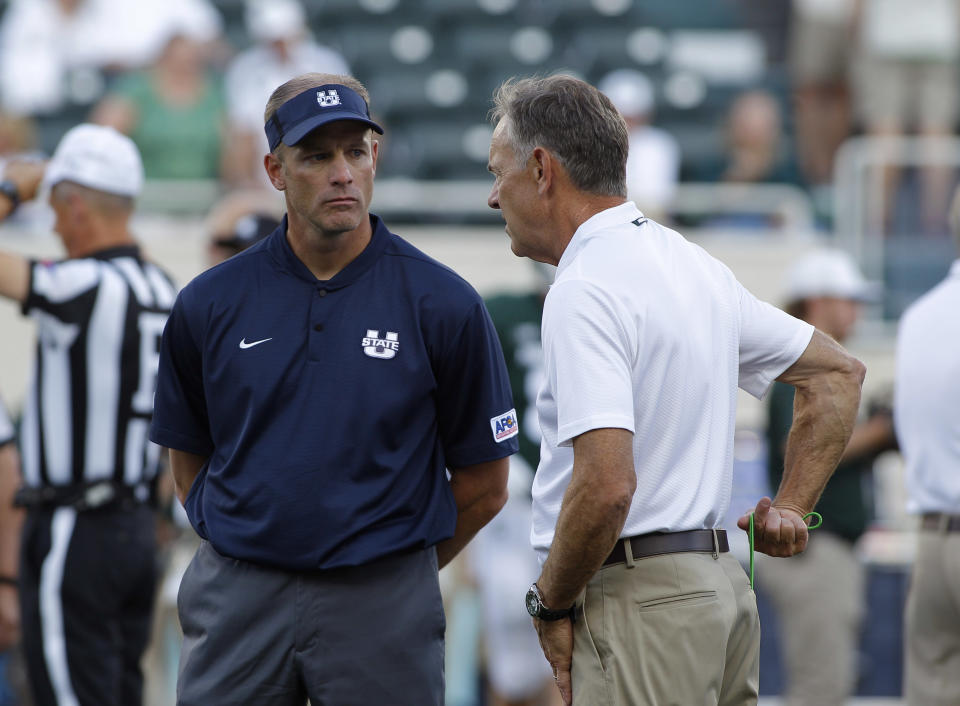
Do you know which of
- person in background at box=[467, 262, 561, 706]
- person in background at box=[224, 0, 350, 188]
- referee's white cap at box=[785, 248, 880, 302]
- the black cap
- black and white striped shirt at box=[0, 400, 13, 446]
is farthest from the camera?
person in background at box=[224, 0, 350, 188]

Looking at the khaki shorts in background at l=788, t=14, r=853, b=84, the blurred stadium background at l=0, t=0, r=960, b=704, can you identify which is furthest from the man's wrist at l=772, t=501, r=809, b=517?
the khaki shorts in background at l=788, t=14, r=853, b=84

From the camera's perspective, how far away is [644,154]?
9195 mm

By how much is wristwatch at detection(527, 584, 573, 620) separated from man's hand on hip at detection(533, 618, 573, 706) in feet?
0.04

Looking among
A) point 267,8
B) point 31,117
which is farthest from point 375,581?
point 31,117

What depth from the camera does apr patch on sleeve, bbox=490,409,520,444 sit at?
10.1 ft

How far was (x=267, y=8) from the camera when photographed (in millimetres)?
9664

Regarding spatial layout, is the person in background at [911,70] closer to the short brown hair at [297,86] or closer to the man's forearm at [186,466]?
the short brown hair at [297,86]

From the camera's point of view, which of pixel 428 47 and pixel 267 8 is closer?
pixel 267 8

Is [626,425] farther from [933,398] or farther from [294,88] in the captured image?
[933,398]

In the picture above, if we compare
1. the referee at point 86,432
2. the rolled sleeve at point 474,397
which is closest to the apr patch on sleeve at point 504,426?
the rolled sleeve at point 474,397

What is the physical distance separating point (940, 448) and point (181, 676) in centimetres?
240

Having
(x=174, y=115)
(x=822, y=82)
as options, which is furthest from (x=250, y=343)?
(x=822, y=82)

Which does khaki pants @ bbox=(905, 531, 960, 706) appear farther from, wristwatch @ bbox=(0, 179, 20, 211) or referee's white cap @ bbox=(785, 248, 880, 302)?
wristwatch @ bbox=(0, 179, 20, 211)

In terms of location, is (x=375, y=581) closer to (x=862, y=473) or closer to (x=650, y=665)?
(x=650, y=665)
